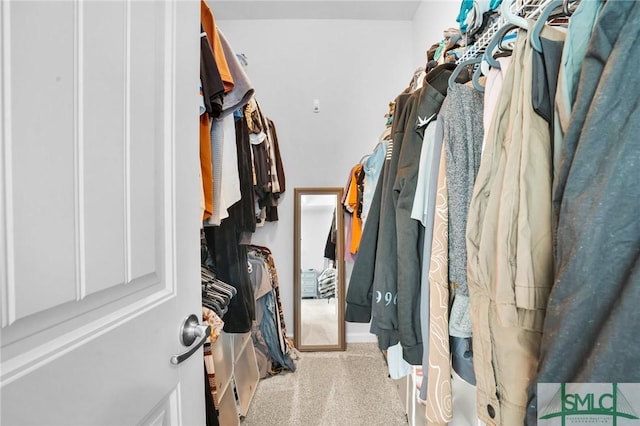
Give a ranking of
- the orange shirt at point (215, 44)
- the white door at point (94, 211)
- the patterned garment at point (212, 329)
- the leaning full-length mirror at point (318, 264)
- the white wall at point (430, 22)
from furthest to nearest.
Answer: the leaning full-length mirror at point (318, 264), the white wall at point (430, 22), the patterned garment at point (212, 329), the orange shirt at point (215, 44), the white door at point (94, 211)

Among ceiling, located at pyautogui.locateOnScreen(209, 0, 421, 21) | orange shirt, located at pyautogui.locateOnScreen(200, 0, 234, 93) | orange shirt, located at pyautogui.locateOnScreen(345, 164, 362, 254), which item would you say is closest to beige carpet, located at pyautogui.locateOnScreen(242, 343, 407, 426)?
orange shirt, located at pyautogui.locateOnScreen(345, 164, 362, 254)

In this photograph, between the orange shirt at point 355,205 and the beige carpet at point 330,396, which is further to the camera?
the orange shirt at point 355,205

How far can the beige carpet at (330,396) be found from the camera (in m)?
1.57

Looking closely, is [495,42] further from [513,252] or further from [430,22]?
[430,22]

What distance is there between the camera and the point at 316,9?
240 centimetres

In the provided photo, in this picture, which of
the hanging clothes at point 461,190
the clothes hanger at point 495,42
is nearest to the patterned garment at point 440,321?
the hanging clothes at point 461,190

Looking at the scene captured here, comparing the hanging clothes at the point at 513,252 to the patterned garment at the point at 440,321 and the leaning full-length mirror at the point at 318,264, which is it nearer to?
the patterned garment at the point at 440,321

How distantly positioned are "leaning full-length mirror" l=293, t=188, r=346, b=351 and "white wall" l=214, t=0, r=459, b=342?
0.31ft

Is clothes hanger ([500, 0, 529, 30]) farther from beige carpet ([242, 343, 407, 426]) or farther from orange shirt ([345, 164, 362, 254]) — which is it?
beige carpet ([242, 343, 407, 426])

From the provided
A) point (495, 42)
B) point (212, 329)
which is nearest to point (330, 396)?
point (212, 329)

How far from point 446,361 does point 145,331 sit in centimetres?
71

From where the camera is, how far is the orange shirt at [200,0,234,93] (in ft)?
2.83

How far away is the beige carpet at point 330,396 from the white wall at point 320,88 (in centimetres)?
44

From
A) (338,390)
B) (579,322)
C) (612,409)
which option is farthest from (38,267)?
(338,390)
